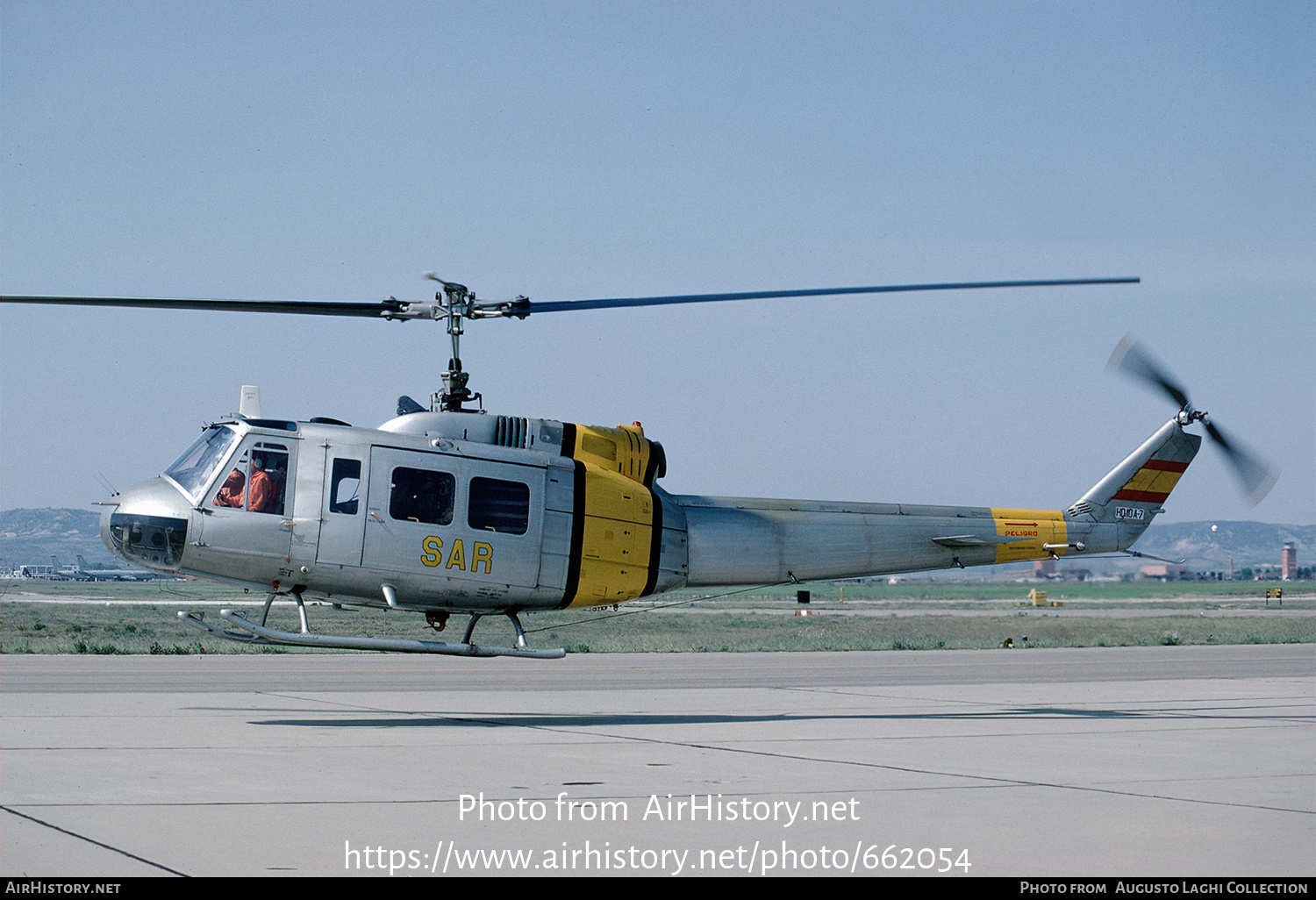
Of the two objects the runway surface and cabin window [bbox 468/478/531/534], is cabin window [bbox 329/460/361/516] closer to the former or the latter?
cabin window [bbox 468/478/531/534]

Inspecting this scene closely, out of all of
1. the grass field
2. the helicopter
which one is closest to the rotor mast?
the helicopter

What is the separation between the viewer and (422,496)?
16.5 metres

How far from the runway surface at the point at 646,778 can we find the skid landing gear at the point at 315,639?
0.93m

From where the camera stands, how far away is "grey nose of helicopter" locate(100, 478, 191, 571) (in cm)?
1584

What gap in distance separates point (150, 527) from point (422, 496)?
316 cm

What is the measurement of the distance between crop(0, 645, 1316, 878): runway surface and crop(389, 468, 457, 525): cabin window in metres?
2.55

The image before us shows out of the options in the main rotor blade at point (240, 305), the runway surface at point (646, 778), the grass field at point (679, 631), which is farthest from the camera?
the grass field at point (679, 631)

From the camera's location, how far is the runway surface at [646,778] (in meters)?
8.13

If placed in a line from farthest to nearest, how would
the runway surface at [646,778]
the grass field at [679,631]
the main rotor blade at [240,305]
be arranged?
the grass field at [679,631]
the main rotor blade at [240,305]
the runway surface at [646,778]

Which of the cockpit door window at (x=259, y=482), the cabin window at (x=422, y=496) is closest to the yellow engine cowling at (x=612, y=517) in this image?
the cabin window at (x=422, y=496)

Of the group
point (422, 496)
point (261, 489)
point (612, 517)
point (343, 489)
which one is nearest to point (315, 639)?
point (343, 489)

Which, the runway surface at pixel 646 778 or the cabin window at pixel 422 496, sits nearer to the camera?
the runway surface at pixel 646 778

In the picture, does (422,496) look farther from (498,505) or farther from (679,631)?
(679,631)

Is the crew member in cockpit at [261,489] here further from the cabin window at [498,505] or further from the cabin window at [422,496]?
the cabin window at [498,505]
